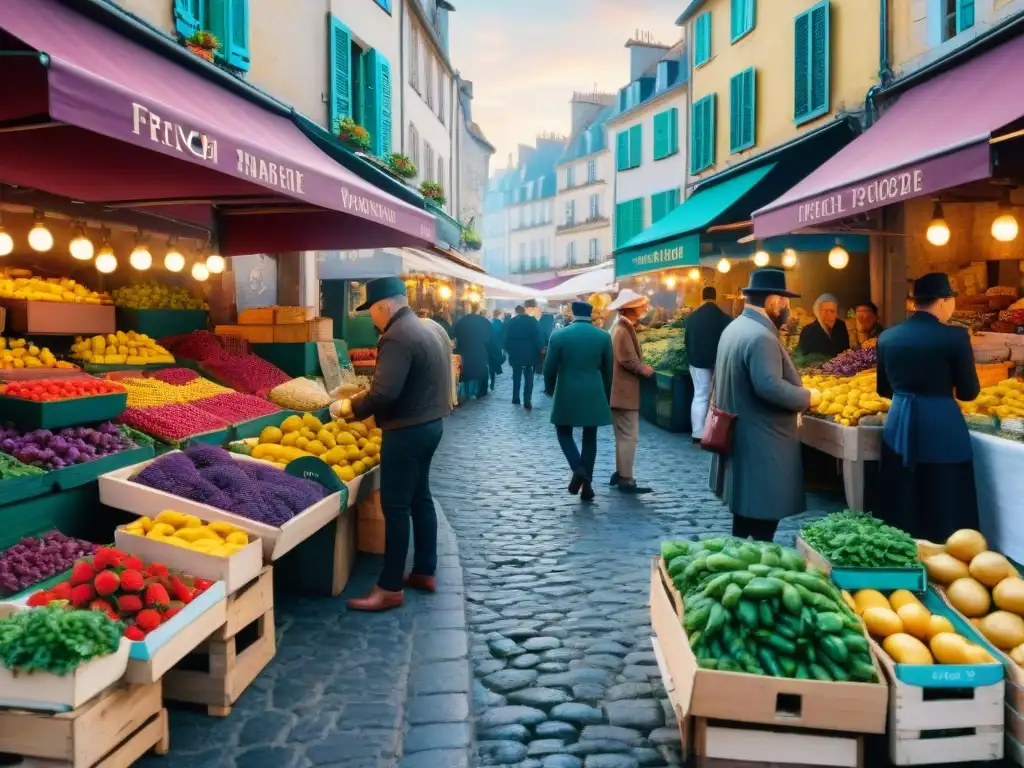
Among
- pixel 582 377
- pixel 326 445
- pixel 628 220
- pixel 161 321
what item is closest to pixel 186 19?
pixel 161 321

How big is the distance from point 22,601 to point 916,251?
11.0 meters

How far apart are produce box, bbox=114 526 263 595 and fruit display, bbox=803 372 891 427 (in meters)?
4.98

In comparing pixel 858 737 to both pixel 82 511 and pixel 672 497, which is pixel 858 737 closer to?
pixel 82 511

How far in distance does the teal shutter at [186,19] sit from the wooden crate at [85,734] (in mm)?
7927

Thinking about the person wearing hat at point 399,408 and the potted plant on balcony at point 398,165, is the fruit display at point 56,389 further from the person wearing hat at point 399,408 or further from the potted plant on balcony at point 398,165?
the potted plant on balcony at point 398,165

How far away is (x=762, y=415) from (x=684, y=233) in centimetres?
744

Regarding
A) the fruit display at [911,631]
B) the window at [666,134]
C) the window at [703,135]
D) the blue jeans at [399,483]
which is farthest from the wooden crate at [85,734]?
the window at [666,134]

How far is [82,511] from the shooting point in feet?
16.9

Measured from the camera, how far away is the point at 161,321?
9.75m

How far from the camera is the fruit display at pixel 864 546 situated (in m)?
4.07

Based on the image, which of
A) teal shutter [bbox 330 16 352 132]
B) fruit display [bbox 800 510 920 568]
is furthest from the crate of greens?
teal shutter [bbox 330 16 352 132]

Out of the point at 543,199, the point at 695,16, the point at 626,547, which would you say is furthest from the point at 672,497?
the point at 543,199

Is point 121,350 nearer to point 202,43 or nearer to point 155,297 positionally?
point 155,297

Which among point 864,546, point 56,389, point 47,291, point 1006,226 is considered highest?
point 1006,226
